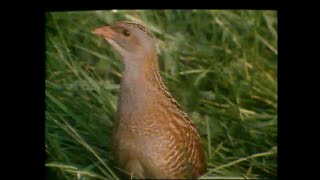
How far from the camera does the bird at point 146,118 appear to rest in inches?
Result: 52.9

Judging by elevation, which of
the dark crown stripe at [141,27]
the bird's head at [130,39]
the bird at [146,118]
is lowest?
the bird at [146,118]

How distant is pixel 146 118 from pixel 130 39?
20 cm

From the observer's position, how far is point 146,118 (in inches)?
52.9

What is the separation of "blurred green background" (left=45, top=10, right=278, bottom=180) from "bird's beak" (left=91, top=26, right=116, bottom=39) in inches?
0.8

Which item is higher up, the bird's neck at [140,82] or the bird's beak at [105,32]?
the bird's beak at [105,32]

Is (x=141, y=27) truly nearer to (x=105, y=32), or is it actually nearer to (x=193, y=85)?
(x=105, y=32)

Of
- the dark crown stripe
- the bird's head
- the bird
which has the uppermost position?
the dark crown stripe

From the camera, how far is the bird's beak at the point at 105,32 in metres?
1.37

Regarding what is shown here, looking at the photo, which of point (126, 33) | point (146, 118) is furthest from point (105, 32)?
point (146, 118)

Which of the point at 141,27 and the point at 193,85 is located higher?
the point at 141,27

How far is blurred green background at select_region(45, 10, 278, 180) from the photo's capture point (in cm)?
139

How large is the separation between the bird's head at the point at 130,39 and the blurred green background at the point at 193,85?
3cm

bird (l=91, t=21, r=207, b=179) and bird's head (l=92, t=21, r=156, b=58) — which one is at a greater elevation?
bird's head (l=92, t=21, r=156, b=58)

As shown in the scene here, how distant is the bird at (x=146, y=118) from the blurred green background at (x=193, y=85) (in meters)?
0.03
